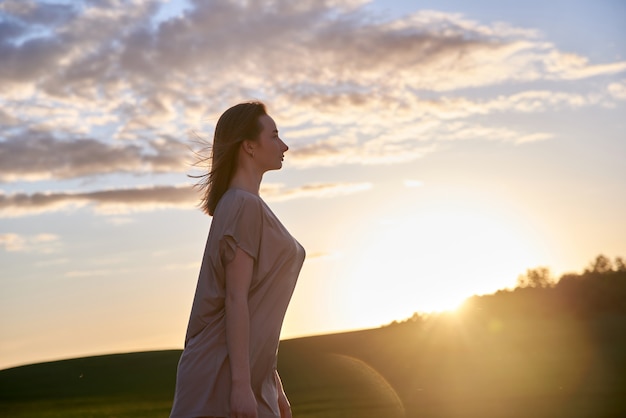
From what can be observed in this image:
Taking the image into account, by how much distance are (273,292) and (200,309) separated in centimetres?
35

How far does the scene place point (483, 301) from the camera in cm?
2994

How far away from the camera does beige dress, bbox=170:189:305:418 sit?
3846 millimetres

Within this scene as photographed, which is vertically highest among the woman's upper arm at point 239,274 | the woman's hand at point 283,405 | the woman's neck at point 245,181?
the woman's neck at point 245,181

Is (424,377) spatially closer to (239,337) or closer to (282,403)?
(282,403)

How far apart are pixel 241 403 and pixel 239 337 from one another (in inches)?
→ 11.1

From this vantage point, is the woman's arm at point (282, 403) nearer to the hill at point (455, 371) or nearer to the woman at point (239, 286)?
the woman at point (239, 286)

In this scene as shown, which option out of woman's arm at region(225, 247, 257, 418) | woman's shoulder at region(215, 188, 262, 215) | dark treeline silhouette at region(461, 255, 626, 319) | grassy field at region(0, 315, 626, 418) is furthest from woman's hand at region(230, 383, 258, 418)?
dark treeline silhouette at region(461, 255, 626, 319)

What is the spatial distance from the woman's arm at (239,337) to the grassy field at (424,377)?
12281 millimetres

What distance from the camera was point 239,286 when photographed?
3.88 meters

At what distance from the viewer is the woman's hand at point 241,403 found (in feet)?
12.3

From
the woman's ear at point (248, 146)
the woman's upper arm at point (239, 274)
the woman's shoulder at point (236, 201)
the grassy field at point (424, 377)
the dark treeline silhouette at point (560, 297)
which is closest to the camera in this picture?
the woman's upper arm at point (239, 274)

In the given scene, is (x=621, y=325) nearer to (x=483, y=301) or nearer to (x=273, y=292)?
(x=483, y=301)

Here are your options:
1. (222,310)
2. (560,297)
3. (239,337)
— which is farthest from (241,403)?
(560,297)

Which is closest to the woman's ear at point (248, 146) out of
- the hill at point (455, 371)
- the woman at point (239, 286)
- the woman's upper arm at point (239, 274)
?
the woman at point (239, 286)
